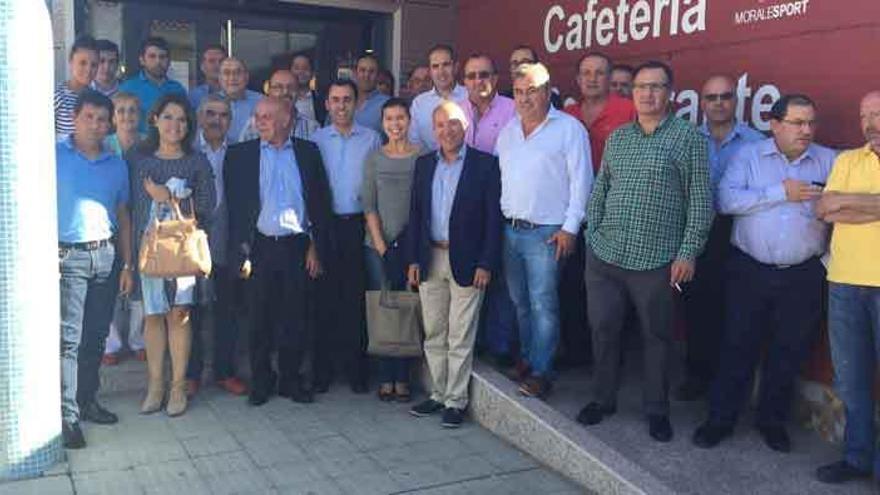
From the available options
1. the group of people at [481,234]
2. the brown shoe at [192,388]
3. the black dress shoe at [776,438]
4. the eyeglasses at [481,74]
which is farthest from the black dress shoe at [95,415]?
the black dress shoe at [776,438]

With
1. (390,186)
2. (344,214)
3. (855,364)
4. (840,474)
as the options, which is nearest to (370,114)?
(344,214)

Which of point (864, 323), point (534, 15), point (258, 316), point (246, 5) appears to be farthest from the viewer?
point (246, 5)

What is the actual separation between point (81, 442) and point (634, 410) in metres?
2.94

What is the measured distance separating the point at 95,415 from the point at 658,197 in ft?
10.8

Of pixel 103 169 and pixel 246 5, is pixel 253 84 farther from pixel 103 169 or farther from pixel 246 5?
pixel 103 169

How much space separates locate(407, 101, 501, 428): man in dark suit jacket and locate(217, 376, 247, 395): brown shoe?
1.20m

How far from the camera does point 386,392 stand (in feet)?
16.8

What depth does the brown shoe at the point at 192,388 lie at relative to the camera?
16.4 feet

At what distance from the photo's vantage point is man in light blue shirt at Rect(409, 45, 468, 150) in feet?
17.4

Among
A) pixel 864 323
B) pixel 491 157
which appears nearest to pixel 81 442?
pixel 491 157

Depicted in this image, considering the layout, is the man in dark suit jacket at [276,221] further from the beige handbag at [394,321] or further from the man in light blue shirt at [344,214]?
the beige handbag at [394,321]

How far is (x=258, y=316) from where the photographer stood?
192 inches

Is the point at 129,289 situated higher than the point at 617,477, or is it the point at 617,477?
the point at 129,289

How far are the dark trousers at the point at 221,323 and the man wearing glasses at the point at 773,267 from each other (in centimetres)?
279
